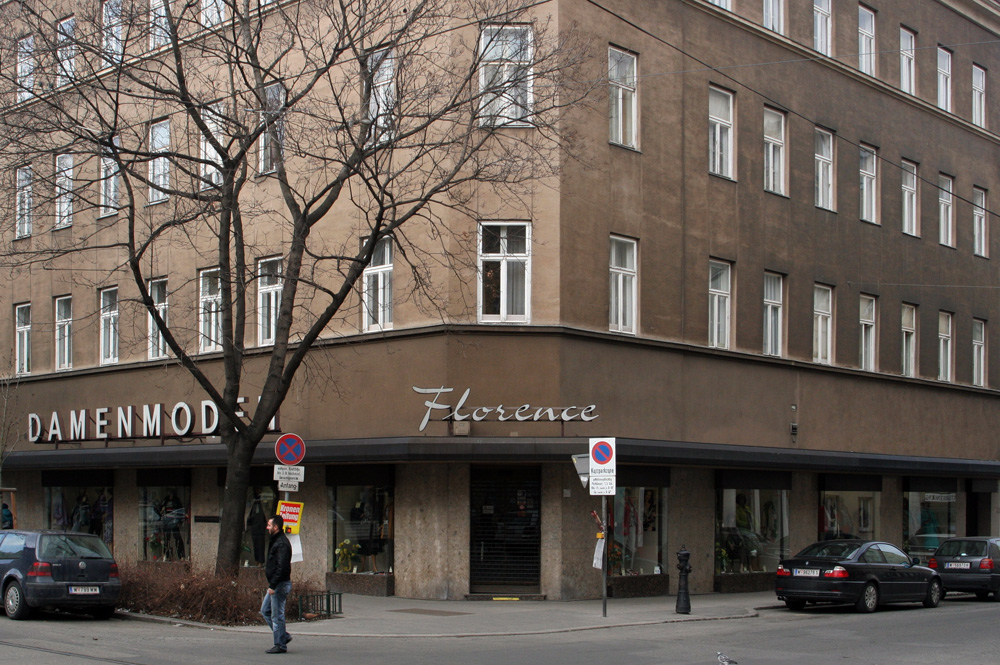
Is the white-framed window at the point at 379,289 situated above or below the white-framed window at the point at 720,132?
below

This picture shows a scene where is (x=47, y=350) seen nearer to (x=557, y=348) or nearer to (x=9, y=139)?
(x=9, y=139)

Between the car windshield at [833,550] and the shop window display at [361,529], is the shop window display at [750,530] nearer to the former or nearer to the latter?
the car windshield at [833,550]

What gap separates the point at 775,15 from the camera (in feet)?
92.7

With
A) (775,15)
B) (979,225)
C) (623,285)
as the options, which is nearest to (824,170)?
(775,15)

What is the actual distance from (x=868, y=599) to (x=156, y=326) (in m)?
16.5

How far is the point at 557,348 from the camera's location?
22.1 m

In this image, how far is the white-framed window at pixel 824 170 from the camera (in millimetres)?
29094

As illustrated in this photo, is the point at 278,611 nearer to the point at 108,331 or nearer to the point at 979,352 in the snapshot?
the point at 108,331

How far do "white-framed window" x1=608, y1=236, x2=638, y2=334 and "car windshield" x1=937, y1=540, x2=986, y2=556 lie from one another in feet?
28.6

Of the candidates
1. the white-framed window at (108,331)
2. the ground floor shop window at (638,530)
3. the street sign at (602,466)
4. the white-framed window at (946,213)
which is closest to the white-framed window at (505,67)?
the street sign at (602,466)

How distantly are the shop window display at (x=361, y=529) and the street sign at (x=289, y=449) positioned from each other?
16.6ft

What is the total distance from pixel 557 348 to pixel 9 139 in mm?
10086

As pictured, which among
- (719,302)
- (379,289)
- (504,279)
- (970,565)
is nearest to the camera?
(504,279)

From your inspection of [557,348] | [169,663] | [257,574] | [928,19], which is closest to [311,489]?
[257,574]
